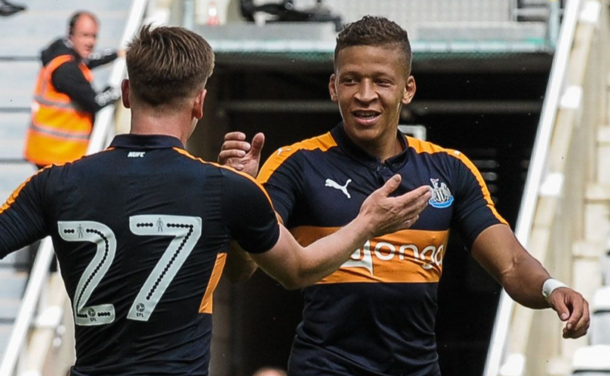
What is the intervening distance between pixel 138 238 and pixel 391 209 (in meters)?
0.86

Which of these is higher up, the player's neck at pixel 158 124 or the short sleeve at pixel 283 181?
the player's neck at pixel 158 124

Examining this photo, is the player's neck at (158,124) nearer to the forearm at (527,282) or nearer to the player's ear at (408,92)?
the player's ear at (408,92)

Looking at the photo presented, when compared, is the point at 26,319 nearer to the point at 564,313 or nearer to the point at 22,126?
the point at 22,126

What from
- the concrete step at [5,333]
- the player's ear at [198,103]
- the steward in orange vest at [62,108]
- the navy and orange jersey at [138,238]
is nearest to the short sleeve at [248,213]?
the navy and orange jersey at [138,238]

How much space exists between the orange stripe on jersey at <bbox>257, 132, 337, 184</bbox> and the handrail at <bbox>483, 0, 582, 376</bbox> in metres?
2.94

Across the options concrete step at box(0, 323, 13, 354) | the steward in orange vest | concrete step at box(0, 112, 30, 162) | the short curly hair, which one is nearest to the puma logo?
the short curly hair

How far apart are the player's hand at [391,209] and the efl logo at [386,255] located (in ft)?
1.71

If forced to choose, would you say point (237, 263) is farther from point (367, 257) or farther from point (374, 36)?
point (374, 36)

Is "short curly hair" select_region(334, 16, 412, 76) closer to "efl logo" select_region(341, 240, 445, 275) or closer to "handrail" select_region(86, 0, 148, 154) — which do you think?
"efl logo" select_region(341, 240, 445, 275)

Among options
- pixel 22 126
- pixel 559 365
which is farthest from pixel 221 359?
pixel 559 365

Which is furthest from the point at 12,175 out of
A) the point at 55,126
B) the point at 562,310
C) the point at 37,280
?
the point at 562,310

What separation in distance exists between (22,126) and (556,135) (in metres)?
4.99

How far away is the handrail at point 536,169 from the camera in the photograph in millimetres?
8281

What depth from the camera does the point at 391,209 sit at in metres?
4.38
